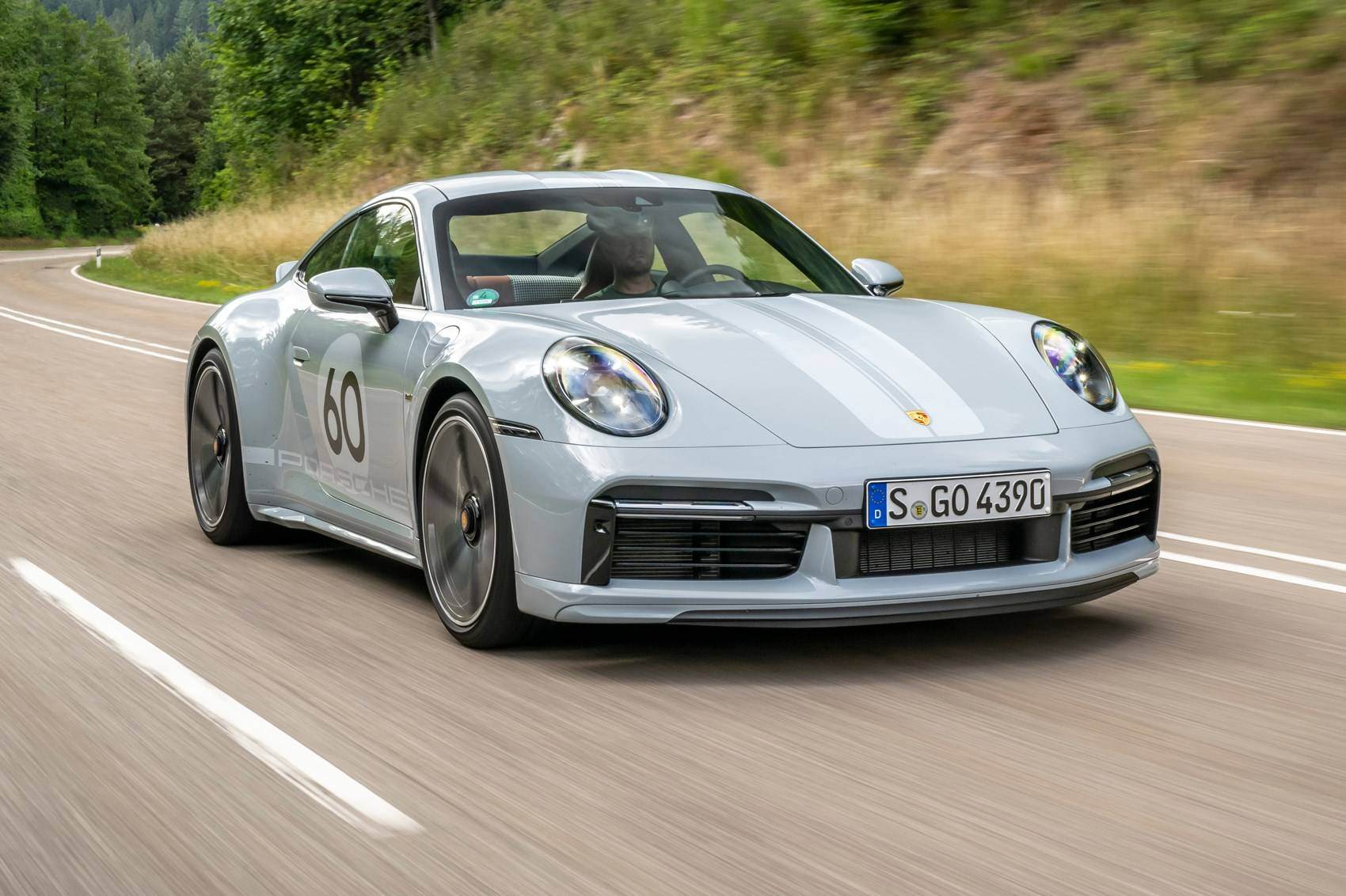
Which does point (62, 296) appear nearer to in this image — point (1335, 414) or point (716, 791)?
point (1335, 414)

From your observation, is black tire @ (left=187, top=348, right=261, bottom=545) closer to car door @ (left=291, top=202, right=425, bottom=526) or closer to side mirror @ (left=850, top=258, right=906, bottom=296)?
car door @ (left=291, top=202, right=425, bottom=526)

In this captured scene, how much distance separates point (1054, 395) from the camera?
15.0 ft

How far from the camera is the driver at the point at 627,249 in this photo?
17.4ft

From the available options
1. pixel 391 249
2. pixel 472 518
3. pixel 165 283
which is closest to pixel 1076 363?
pixel 472 518

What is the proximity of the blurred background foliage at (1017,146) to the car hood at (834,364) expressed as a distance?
5231 mm

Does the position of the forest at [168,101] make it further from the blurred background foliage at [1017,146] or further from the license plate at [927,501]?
the license plate at [927,501]

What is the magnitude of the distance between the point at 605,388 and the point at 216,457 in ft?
8.82

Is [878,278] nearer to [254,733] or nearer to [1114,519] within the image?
[1114,519]

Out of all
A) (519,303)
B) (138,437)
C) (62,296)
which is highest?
(519,303)

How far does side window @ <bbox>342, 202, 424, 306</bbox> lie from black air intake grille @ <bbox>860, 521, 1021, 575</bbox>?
5.90 feet

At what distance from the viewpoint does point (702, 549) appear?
4.12m

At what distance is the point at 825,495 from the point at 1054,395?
881 millimetres

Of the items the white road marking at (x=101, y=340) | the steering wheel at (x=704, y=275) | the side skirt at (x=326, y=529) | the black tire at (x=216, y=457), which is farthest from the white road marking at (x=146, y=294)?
the steering wheel at (x=704, y=275)

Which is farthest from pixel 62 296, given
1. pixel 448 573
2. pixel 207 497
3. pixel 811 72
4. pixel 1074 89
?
pixel 448 573
